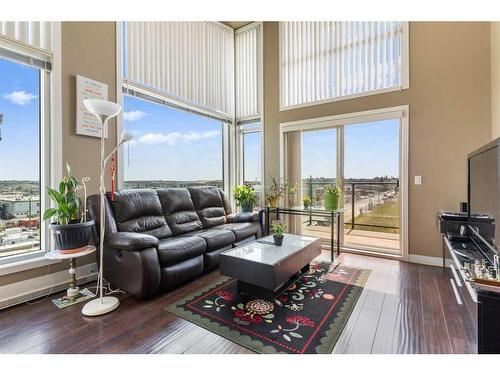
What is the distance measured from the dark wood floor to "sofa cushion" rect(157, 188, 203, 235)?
1.00 metres

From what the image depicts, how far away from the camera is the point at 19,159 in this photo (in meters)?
2.43

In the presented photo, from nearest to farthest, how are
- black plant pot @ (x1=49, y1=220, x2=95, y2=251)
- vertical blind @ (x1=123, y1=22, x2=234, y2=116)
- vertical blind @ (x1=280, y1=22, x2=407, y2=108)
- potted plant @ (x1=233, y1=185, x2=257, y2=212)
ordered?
black plant pot @ (x1=49, y1=220, x2=95, y2=251) → vertical blind @ (x1=123, y1=22, x2=234, y2=116) → vertical blind @ (x1=280, y1=22, x2=407, y2=108) → potted plant @ (x1=233, y1=185, x2=257, y2=212)

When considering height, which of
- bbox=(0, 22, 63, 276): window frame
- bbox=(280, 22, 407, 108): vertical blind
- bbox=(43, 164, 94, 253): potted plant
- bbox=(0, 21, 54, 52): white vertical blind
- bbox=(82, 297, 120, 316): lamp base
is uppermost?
bbox=(280, 22, 407, 108): vertical blind

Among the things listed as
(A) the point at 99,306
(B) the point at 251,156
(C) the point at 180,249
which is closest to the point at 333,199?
(B) the point at 251,156

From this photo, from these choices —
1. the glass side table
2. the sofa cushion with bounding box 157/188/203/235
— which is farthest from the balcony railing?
the sofa cushion with bounding box 157/188/203/235

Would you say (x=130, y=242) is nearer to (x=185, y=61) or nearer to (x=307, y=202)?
(x=307, y=202)

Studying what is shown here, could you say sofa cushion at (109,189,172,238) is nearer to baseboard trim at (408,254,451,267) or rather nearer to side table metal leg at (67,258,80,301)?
side table metal leg at (67,258,80,301)

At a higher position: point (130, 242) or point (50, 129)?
point (50, 129)

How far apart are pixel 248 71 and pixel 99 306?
4561 millimetres

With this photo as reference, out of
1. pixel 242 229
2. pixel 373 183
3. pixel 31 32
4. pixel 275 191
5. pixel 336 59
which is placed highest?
pixel 336 59

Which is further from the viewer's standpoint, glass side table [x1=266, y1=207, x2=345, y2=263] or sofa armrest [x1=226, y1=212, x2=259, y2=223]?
sofa armrest [x1=226, y1=212, x2=259, y2=223]

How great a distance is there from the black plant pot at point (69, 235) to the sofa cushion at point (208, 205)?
1629 mm

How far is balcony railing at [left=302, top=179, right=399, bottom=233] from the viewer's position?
3851 millimetres

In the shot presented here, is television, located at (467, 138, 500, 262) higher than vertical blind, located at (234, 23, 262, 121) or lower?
lower
